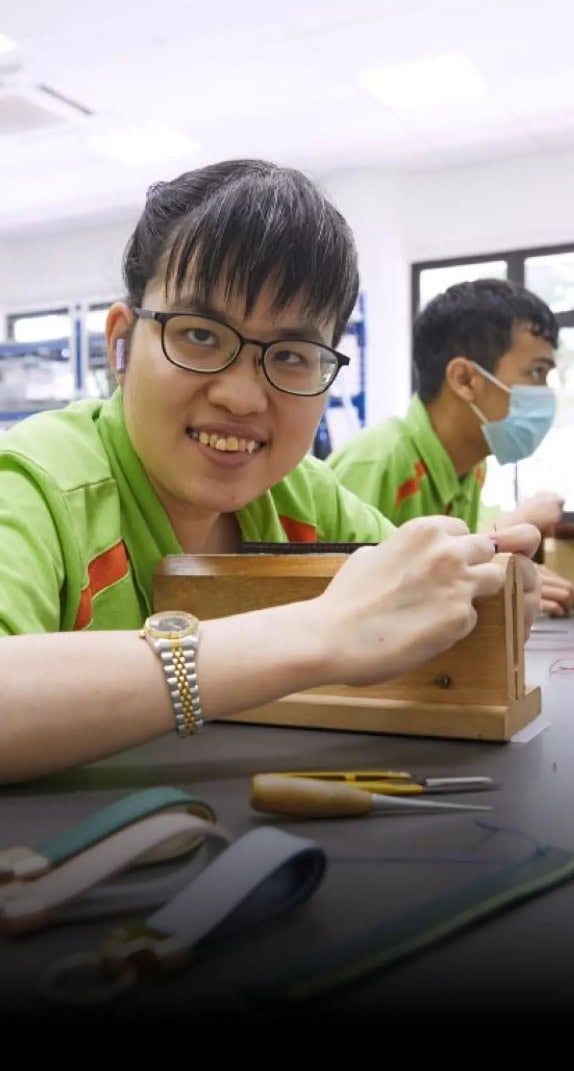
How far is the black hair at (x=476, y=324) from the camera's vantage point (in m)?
2.33

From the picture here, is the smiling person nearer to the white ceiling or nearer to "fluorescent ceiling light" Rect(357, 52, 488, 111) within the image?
the white ceiling

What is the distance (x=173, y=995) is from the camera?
38 cm

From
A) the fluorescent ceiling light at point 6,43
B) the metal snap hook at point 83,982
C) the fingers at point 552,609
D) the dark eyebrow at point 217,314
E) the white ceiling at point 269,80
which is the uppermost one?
the fluorescent ceiling light at point 6,43

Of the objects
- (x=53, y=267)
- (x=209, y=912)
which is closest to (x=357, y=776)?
(x=209, y=912)

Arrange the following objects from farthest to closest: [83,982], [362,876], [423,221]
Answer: [423,221], [362,876], [83,982]

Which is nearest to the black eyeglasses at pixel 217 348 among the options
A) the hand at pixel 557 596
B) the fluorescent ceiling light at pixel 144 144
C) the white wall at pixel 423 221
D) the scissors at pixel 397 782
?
the scissors at pixel 397 782

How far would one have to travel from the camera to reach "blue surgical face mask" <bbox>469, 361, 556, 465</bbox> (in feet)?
7.79

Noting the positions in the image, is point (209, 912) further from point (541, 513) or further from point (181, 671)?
point (541, 513)

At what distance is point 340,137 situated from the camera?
5191 millimetres

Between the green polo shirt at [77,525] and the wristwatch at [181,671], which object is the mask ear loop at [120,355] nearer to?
the green polo shirt at [77,525]

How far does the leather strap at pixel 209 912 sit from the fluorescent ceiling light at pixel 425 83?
4275 mm

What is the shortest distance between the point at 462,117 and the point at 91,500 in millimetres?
4555

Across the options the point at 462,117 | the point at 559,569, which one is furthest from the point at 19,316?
the point at 559,569

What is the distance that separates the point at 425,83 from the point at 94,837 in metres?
4.58
